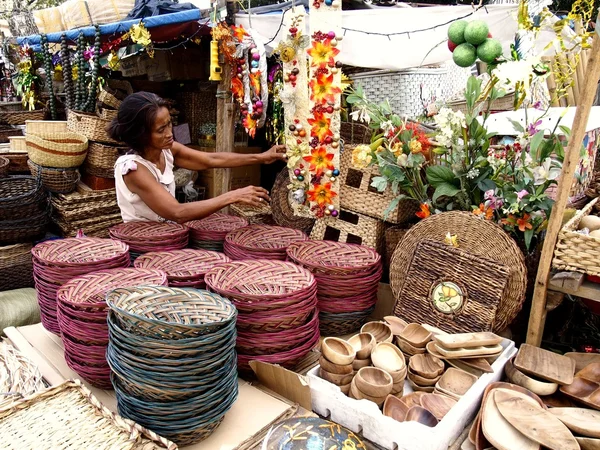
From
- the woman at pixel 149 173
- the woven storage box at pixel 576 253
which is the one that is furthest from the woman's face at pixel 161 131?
the woven storage box at pixel 576 253

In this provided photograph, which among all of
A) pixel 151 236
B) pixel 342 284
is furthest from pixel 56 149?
pixel 342 284

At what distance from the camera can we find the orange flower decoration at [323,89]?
2.34 m

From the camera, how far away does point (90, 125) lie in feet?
14.2

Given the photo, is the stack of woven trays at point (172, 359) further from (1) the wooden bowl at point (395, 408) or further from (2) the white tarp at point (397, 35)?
(2) the white tarp at point (397, 35)

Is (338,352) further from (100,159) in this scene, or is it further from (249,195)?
(100,159)

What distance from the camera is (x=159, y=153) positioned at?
2.77 meters

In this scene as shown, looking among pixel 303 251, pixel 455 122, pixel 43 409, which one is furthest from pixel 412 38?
pixel 43 409

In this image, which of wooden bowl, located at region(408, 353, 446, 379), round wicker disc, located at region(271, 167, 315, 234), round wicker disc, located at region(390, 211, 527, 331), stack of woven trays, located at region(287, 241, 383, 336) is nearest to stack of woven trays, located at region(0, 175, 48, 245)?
round wicker disc, located at region(271, 167, 315, 234)

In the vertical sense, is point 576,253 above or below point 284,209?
above

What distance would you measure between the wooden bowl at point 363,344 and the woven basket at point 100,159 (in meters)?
3.49

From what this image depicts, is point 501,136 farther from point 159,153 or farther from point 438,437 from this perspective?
point 159,153

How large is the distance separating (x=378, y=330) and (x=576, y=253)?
2.46 feet

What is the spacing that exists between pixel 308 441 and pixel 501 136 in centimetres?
175

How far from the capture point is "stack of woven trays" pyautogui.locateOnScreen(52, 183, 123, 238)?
4.31m
